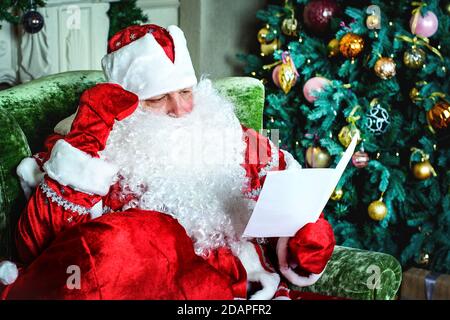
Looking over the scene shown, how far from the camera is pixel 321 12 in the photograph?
9.55 ft

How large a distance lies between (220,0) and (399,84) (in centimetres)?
136

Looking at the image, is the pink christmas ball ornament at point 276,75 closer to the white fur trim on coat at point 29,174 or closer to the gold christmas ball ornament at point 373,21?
the gold christmas ball ornament at point 373,21

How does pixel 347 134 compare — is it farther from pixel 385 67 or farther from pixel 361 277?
pixel 361 277

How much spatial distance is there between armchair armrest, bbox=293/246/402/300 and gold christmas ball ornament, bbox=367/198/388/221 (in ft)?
3.34

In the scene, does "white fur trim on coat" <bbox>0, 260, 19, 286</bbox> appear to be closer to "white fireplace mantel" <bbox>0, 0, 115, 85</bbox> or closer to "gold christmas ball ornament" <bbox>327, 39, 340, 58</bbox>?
"gold christmas ball ornament" <bbox>327, 39, 340, 58</bbox>

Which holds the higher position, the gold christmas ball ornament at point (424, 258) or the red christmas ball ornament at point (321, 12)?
the red christmas ball ornament at point (321, 12)

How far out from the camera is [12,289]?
1377mm

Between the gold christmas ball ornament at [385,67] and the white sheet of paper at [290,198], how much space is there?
129 centimetres

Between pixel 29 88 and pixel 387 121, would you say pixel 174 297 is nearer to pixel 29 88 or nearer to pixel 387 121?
pixel 29 88

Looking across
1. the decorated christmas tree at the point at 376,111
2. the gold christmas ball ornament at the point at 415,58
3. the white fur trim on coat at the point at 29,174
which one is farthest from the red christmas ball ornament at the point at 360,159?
the white fur trim on coat at the point at 29,174

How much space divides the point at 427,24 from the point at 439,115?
0.39 metres

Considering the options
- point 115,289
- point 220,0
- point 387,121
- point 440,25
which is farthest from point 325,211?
point 115,289

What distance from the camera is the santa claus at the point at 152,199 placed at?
1320 millimetres

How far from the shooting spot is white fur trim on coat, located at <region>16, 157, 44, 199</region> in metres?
1.62
